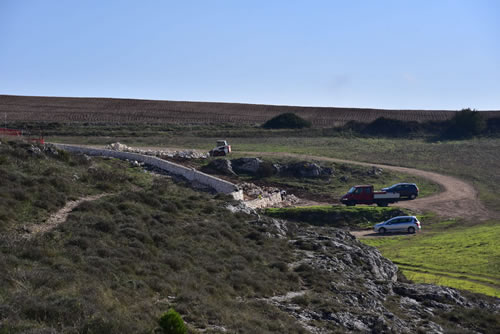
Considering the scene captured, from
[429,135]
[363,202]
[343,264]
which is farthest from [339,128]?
[343,264]

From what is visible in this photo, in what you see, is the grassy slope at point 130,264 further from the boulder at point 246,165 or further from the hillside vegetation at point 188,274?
the boulder at point 246,165

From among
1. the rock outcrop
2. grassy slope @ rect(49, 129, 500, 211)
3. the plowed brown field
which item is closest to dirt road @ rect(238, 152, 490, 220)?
grassy slope @ rect(49, 129, 500, 211)

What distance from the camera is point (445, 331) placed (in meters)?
18.5

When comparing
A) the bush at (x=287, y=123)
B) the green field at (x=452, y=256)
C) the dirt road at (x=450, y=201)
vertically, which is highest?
the bush at (x=287, y=123)

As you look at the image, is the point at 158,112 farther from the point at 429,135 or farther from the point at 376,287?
the point at 376,287

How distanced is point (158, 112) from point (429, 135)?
43.5 metres

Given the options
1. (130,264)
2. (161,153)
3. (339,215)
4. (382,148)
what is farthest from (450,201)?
(130,264)

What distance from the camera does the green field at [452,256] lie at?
90.7ft

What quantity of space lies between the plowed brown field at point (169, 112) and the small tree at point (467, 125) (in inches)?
333

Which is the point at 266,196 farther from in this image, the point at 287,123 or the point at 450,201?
the point at 287,123

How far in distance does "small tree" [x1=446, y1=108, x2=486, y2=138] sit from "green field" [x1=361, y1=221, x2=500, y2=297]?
47.4 meters

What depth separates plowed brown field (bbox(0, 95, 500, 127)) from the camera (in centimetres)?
9594

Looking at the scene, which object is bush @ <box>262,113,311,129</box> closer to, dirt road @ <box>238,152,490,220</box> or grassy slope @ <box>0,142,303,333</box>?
dirt road @ <box>238,152,490,220</box>

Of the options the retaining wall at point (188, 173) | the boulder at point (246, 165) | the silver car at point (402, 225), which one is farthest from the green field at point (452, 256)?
the boulder at point (246, 165)
